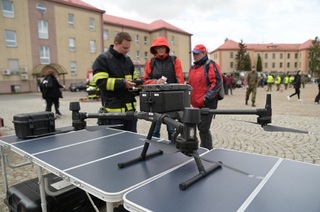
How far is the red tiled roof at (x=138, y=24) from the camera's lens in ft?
141

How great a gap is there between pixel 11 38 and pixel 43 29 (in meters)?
3.92

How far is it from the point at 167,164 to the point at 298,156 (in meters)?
3.31

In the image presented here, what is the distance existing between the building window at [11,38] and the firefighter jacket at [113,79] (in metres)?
29.7

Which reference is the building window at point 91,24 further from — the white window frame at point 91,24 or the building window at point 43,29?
the building window at point 43,29

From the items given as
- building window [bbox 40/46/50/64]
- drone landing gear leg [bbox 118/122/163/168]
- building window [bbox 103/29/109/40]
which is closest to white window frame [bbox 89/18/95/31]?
building window [bbox 103/29/109/40]

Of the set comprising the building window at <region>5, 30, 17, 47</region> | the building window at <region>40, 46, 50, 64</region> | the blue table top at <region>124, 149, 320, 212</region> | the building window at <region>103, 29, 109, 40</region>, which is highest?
the building window at <region>103, 29, 109, 40</region>

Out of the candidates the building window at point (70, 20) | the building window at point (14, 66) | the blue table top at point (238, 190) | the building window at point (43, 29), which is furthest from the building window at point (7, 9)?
the blue table top at point (238, 190)

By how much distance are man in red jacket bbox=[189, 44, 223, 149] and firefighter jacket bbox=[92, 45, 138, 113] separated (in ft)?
3.11

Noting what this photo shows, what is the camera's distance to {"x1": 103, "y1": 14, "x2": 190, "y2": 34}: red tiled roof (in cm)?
4288

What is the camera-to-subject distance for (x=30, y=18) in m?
28.6

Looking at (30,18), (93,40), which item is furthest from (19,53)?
(93,40)

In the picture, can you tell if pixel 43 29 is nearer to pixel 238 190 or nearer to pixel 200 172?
pixel 200 172

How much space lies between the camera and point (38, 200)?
2.25 m

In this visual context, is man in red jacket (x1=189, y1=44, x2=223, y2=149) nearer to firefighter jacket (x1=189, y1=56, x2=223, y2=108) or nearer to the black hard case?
firefighter jacket (x1=189, y1=56, x2=223, y2=108)
